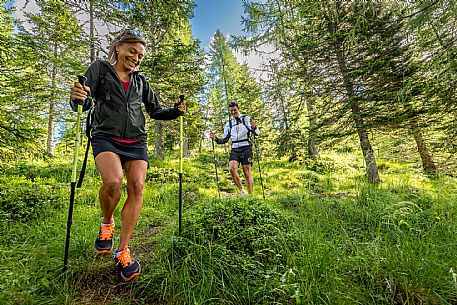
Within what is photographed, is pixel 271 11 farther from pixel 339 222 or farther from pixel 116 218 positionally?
pixel 116 218

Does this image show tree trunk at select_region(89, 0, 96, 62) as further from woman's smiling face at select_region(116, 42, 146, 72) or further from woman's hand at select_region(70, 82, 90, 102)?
woman's hand at select_region(70, 82, 90, 102)

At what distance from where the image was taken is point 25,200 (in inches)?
179

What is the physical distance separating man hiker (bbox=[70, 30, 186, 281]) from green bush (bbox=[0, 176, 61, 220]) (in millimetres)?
2649

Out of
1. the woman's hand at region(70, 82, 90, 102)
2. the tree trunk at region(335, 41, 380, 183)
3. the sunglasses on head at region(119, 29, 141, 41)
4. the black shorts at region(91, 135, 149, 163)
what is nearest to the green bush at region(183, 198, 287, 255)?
the black shorts at region(91, 135, 149, 163)

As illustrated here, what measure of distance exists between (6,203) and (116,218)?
2.10 metres

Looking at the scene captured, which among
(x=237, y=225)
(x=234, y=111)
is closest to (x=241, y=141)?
(x=234, y=111)

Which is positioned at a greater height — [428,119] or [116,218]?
[428,119]

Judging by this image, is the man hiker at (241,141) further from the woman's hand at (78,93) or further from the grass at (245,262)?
the woman's hand at (78,93)

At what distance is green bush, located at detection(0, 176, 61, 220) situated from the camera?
4191mm

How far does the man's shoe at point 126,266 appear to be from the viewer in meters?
2.28

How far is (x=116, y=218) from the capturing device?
437 cm

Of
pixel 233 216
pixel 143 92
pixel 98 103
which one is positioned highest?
pixel 143 92

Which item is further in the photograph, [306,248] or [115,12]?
[115,12]

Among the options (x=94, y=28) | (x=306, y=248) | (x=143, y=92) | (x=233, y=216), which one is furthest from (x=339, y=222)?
(x=94, y=28)
